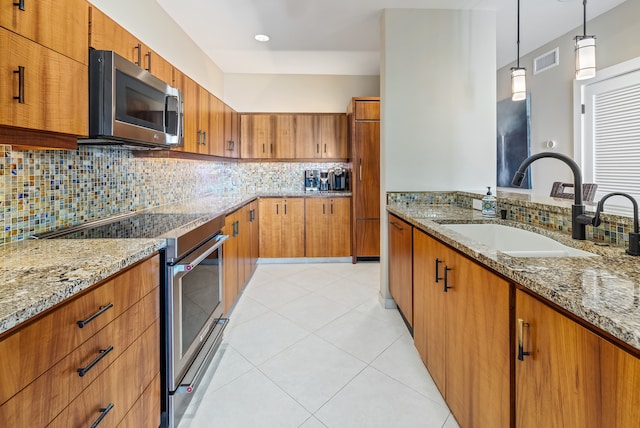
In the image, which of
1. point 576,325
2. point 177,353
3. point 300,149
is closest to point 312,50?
point 300,149

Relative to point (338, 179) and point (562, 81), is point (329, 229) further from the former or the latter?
point (562, 81)

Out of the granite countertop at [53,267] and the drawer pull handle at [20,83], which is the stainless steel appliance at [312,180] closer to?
Answer: the granite countertop at [53,267]

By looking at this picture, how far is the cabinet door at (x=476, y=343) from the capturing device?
41.4 inches

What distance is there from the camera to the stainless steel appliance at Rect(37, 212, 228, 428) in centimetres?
149

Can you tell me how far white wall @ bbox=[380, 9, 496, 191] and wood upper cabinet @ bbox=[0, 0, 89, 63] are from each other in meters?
2.13

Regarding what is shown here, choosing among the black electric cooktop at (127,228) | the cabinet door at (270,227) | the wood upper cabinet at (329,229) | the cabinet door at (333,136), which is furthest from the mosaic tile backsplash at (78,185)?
the cabinet door at (333,136)

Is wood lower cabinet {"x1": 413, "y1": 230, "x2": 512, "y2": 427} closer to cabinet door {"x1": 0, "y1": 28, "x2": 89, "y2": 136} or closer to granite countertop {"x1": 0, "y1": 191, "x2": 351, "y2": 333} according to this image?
granite countertop {"x1": 0, "y1": 191, "x2": 351, "y2": 333}

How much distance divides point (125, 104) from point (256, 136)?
3059mm

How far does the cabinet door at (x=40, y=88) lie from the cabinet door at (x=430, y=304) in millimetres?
1708

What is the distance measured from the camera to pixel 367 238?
172 inches

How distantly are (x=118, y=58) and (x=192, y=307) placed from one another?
1.27 metres

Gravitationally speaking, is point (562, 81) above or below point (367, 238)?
above

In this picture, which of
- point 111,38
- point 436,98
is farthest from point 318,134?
point 111,38

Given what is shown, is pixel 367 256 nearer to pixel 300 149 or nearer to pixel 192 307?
pixel 300 149
